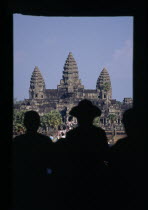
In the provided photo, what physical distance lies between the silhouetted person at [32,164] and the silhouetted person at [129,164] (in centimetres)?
42

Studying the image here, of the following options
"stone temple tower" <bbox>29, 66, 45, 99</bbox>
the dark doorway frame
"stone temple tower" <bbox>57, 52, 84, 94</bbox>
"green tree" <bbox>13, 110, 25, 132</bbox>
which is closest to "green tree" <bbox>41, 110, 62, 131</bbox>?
"green tree" <bbox>13, 110, 25, 132</bbox>

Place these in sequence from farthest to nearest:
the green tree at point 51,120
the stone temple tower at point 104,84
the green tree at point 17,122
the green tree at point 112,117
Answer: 1. the stone temple tower at point 104,84
2. the green tree at point 112,117
3. the green tree at point 51,120
4. the green tree at point 17,122

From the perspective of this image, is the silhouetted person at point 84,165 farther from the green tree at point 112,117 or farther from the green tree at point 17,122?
the green tree at point 112,117

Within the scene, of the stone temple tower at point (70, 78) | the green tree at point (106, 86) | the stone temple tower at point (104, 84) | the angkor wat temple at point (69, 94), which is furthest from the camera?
the stone temple tower at point (70, 78)

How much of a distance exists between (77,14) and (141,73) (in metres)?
0.87

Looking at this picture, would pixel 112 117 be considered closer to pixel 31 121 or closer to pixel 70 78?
pixel 70 78

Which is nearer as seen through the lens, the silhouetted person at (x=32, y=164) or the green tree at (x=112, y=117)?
the silhouetted person at (x=32, y=164)

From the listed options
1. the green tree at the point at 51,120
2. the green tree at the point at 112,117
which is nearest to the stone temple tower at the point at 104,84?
the green tree at the point at 112,117

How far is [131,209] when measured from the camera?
9.70 ft

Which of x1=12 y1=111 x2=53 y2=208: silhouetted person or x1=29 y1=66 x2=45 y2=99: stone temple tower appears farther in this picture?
x1=29 y1=66 x2=45 y2=99: stone temple tower

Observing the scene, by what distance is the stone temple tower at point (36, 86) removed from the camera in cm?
9856

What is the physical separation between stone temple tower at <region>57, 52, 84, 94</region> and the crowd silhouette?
3767 inches

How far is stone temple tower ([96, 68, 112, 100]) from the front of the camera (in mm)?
96787

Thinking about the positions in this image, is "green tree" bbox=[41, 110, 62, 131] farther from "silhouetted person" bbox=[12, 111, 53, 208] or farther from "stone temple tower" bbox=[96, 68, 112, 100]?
"silhouetted person" bbox=[12, 111, 53, 208]
